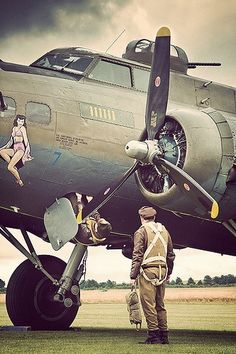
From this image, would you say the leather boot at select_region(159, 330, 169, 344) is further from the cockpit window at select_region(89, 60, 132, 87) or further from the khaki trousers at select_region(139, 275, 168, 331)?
the cockpit window at select_region(89, 60, 132, 87)

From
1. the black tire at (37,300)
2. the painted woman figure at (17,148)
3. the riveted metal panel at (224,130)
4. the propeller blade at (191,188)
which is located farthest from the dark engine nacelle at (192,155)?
the black tire at (37,300)

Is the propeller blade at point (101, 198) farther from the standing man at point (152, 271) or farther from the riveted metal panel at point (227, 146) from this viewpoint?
the standing man at point (152, 271)

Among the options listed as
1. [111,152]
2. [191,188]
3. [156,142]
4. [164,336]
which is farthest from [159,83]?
[164,336]

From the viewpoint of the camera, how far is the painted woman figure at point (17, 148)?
428 inches

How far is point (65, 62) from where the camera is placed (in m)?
12.7

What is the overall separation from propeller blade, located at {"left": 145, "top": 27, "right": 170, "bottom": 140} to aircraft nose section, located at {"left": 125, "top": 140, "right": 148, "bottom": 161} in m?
0.55

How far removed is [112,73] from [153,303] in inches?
205

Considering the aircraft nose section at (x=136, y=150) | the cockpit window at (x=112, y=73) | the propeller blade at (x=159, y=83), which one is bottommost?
the aircraft nose section at (x=136, y=150)

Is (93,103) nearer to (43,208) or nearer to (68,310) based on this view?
(43,208)

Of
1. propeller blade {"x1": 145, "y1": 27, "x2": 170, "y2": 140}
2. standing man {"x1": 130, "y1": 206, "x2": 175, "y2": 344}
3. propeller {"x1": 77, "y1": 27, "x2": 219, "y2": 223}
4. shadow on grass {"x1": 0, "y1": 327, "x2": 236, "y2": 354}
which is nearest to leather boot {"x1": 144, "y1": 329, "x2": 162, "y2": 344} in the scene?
standing man {"x1": 130, "y1": 206, "x2": 175, "y2": 344}

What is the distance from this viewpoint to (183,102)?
1312cm

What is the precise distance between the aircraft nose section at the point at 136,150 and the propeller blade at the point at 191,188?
26 centimetres

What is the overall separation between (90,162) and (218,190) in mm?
2148

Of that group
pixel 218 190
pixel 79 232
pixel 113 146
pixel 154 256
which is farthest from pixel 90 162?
pixel 154 256
